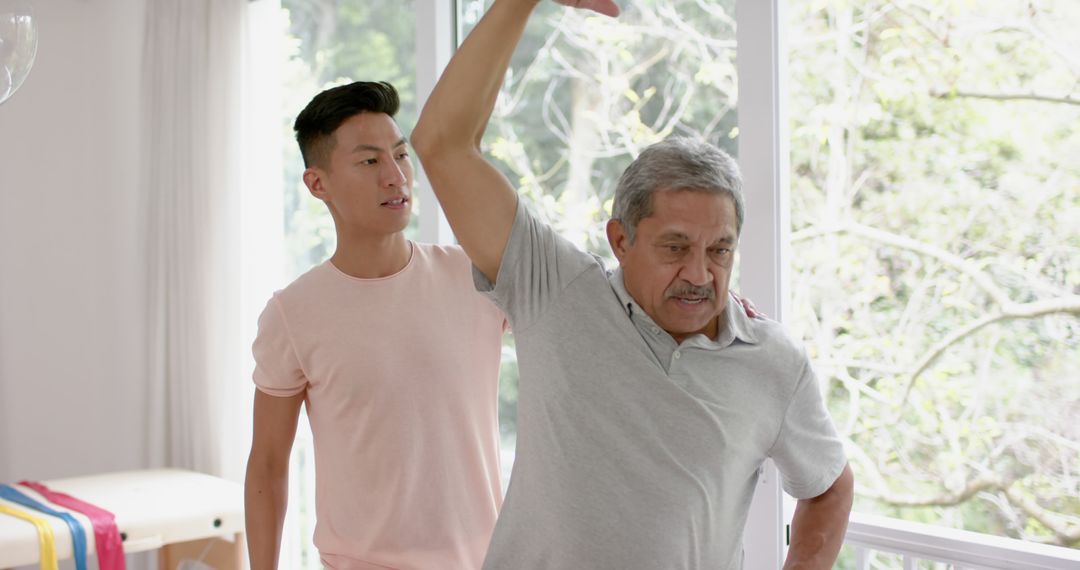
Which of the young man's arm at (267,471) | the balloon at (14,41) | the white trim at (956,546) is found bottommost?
the white trim at (956,546)

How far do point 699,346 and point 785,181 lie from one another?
112cm

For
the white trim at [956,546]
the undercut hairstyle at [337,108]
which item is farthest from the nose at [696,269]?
the white trim at [956,546]

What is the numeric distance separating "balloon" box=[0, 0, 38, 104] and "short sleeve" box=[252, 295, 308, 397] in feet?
1.93

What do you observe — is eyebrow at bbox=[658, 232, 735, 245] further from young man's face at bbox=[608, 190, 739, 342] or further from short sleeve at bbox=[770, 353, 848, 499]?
short sleeve at bbox=[770, 353, 848, 499]

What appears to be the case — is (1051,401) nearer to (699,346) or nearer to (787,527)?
(787,527)

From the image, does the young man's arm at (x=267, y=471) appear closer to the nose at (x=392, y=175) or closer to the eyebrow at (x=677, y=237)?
the nose at (x=392, y=175)

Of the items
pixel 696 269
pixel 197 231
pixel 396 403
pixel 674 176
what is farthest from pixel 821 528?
pixel 197 231

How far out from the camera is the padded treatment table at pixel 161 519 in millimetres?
3129

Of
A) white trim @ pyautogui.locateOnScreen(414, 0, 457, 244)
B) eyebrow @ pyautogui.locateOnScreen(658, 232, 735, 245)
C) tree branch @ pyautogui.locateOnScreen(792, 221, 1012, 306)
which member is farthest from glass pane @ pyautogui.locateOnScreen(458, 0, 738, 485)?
eyebrow @ pyautogui.locateOnScreen(658, 232, 735, 245)

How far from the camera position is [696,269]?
1525 millimetres

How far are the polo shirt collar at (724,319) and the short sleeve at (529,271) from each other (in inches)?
2.6

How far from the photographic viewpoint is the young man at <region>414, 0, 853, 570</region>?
1.50 meters

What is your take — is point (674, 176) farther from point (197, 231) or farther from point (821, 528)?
point (197, 231)

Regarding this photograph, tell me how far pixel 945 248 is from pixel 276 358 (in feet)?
6.91
